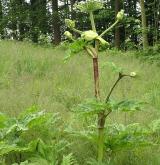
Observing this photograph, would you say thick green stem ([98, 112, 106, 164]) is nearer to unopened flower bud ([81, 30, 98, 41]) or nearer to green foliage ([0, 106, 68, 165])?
green foliage ([0, 106, 68, 165])

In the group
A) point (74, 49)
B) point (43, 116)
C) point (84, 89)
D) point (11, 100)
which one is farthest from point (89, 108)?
point (84, 89)

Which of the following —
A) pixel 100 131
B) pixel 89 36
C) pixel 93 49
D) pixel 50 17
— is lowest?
pixel 100 131

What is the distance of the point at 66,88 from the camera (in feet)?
27.7

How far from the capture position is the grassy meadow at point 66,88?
549 cm

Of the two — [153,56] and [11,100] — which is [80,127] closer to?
[11,100]

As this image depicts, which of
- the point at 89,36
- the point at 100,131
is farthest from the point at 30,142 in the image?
the point at 89,36

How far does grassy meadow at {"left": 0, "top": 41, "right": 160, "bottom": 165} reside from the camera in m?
5.49

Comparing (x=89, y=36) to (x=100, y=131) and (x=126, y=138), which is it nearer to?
(x=100, y=131)

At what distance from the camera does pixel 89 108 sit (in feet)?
11.5

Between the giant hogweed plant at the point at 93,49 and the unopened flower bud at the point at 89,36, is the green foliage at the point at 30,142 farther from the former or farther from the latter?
the unopened flower bud at the point at 89,36

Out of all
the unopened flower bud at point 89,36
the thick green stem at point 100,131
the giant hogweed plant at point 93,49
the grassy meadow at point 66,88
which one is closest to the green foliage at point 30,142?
the grassy meadow at point 66,88

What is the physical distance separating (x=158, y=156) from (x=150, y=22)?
30.7 metres

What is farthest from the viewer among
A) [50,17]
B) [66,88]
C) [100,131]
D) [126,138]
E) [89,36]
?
[50,17]

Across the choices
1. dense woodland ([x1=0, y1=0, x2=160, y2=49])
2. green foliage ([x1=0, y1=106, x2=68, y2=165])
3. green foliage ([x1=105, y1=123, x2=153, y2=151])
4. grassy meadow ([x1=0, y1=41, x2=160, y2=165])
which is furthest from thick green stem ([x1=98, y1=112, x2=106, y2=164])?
dense woodland ([x1=0, y1=0, x2=160, y2=49])
